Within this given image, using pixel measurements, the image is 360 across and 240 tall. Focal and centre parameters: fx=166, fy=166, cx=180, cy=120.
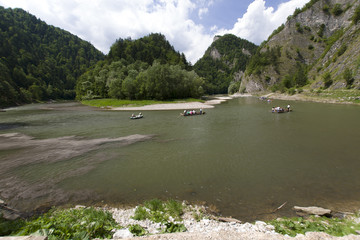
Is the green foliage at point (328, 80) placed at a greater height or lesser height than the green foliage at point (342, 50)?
lesser

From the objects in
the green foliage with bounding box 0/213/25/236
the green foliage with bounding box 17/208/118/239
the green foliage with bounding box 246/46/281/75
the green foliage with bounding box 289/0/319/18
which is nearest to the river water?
the green foliage with bounding box 17/208/118/239

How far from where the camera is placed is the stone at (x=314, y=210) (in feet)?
27.7

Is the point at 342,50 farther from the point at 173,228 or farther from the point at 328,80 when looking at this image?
the point at 173,228

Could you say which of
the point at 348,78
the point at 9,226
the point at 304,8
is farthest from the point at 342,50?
the point at 9,226

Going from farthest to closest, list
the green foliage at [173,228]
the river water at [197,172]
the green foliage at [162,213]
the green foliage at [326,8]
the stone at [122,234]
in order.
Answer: the green foliage at [326,8] → the river water at [197,172] → the green foliage at [162,213] → the green foliage at [173,228] → the stone at [122,234]

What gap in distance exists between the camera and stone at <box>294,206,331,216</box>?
27.7ft

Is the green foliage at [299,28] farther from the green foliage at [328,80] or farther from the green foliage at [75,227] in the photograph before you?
the green foliage at [75,227]

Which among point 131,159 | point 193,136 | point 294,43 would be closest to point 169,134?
point 193,136

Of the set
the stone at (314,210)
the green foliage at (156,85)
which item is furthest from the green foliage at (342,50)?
the stone at (314,210)

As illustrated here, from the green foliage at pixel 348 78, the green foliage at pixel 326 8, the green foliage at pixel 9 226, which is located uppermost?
the green foliage at pixel 326 8

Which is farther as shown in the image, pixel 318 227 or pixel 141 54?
pixel 141 54

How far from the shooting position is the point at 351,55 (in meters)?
78.6

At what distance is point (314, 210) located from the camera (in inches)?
344

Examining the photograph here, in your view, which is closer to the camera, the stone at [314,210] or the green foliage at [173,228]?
the green foliage at [173,228]
